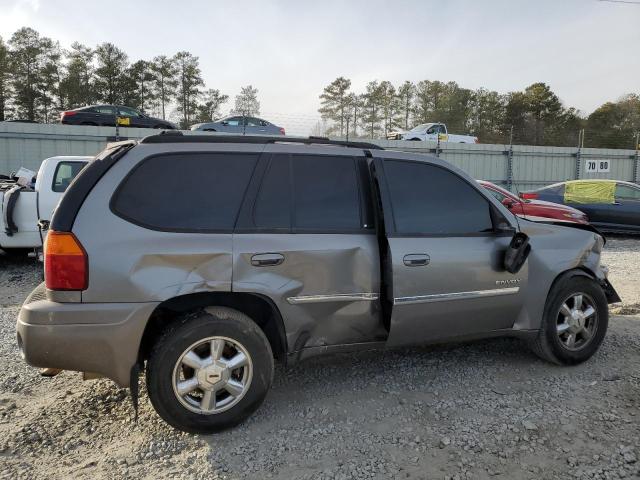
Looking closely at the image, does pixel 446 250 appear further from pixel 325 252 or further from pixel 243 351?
pixel 243 351

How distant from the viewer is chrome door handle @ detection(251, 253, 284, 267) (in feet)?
9.90

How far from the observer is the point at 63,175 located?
8.19 metres

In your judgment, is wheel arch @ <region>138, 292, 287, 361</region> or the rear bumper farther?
wheel arch @ <region>138, 292, 287, 361</region>

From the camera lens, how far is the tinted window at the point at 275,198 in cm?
313

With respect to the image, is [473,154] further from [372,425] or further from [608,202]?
[372,425]

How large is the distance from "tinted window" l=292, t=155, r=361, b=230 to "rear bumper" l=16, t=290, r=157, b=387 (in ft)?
3.77

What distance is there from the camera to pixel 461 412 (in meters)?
3.29

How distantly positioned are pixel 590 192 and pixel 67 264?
1258 centimetres

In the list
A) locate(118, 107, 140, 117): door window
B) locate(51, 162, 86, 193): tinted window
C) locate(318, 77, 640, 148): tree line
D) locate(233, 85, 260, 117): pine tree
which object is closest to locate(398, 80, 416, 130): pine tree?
locate(318, 77, 640, 148): tree line

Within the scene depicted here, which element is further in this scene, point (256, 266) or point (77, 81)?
point (77, 81)

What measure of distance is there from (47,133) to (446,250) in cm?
1626

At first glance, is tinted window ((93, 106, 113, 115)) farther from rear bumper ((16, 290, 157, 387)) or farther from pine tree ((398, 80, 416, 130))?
pine tree ((398, 80, 416, 130))

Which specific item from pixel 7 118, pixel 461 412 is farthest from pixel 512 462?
pixel 7 118

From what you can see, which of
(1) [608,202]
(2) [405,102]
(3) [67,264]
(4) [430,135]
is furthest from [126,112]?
(2) [405,102]
